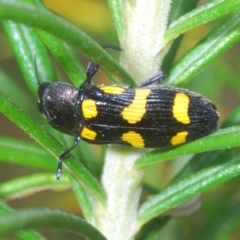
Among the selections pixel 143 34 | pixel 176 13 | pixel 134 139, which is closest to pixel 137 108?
pixel 134 139

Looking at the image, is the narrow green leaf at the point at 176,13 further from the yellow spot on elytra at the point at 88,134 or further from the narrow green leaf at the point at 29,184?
the narrow green leaf at the point at 29,184

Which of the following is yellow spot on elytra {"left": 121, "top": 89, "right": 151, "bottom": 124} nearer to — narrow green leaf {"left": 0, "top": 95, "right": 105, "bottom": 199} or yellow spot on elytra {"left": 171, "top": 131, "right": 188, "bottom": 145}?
yellow spot on elytra {"left": 171, "top": 131, "right": 188, "bottom": 145}

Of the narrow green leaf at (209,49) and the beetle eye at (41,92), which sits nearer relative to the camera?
the narrow green leaf at (209,49)

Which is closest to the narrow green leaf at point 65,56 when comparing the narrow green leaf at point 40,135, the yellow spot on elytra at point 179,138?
the narrow green leaf at point 40,135

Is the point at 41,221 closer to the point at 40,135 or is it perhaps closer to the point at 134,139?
the point at 40,135

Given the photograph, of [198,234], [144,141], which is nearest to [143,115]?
[144,141]

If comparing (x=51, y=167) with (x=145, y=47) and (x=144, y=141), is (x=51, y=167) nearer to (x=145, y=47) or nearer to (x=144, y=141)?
(x=144, y=141)

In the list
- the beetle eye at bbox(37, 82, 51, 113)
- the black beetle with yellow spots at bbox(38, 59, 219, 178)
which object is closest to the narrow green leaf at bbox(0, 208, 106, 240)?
the black beetle with yellow spots at bbox(38, 59, 219, 178)
